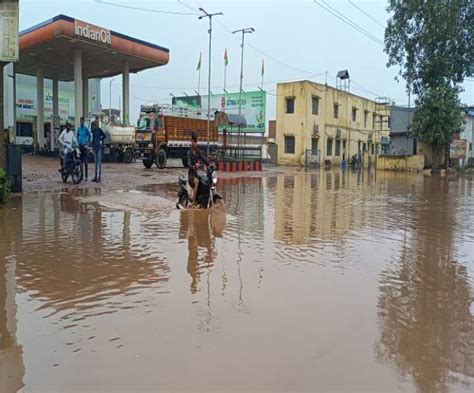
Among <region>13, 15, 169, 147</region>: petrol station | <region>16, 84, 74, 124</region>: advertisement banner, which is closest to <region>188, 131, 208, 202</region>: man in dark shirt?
<region>13, 15, 169, 147</region>: petrol station

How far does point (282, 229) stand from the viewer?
837cm

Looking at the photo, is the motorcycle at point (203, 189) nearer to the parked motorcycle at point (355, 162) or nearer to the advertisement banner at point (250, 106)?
the parked motorcycle at point (355, 162)

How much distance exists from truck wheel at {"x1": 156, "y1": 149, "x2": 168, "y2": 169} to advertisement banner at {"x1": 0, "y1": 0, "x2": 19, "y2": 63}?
53.0 ft

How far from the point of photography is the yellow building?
43156 mm

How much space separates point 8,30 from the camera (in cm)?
976

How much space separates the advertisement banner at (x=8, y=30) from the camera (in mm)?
9711

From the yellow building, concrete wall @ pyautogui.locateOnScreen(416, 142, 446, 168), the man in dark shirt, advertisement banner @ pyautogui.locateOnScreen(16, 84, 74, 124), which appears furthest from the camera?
the yellow building

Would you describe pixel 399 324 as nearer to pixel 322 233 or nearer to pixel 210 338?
pixel 210 338

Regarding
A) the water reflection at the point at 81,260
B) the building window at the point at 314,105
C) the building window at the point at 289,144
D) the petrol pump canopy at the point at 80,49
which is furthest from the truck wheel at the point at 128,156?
the water reflection at the point at 81,260

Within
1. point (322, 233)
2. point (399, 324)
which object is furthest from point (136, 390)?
point (322, 233)

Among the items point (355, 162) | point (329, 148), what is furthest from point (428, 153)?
point (329, 148)

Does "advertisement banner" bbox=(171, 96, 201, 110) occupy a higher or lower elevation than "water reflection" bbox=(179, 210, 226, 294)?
higher

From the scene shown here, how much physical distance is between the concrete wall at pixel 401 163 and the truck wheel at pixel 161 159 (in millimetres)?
22728

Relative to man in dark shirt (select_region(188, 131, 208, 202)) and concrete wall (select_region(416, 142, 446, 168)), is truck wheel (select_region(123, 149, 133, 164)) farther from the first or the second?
concrete wall (select_region(416, 142, 446, 168))
